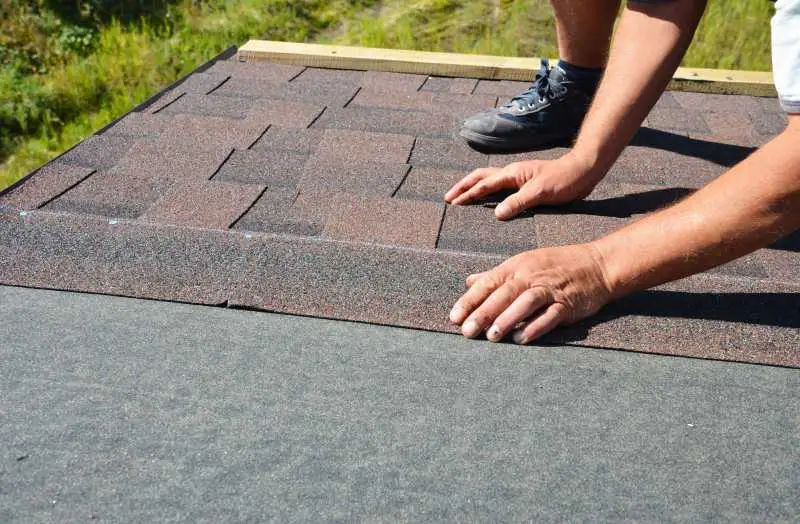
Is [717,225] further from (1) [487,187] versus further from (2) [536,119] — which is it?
(2) [536,119]

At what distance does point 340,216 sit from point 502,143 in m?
0.64

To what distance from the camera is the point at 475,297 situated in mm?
1394

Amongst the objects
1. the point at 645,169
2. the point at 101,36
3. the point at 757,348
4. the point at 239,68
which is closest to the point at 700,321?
the point at 757,348

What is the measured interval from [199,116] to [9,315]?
107 centimetres

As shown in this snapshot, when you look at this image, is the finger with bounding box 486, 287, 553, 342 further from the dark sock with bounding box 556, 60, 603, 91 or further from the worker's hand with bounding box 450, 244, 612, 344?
the dark sock with bounding box 556, 60, 603, 91

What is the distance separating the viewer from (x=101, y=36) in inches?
137

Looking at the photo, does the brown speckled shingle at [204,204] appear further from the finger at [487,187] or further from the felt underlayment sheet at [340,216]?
the finger at [487,187]

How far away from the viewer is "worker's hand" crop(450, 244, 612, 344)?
1356 mm

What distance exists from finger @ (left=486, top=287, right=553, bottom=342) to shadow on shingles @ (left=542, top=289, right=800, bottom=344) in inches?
2.6

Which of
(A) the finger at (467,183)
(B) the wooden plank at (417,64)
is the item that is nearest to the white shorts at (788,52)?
(A) the finger at (467,183)

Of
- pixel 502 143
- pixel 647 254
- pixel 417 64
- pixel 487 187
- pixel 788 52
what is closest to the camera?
pixel 788 52

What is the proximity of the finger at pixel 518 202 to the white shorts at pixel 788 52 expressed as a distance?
635 millimetres

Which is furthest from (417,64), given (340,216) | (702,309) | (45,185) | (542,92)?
(702,309)

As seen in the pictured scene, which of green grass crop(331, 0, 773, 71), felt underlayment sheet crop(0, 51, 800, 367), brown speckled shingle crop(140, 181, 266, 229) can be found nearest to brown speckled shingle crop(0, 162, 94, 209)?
felt underlayment sheet crop(0, 51, 800, 367)
